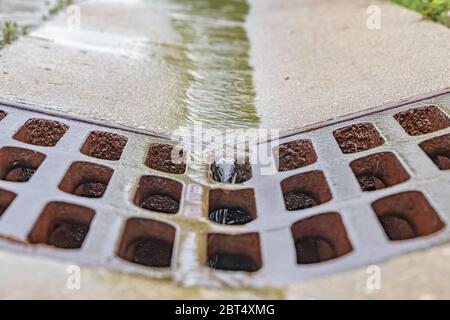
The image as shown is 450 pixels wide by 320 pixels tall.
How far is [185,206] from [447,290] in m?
1.28

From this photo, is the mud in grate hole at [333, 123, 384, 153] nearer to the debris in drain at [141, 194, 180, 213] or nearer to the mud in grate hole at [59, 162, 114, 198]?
the debris in drain at [141, 194, 180, 213]

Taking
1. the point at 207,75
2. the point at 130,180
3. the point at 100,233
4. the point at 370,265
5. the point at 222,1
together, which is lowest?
the point at 370,265

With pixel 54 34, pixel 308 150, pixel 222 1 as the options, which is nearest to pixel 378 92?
pixel 308 150

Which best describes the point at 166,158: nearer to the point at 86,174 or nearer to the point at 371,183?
the point at 86,174

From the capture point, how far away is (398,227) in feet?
9.13

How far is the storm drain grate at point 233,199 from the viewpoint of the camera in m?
2.18

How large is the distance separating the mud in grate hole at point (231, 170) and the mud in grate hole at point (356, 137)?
632 millimetres

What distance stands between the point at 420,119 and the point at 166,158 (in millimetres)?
1631

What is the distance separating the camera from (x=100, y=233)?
7.50 ft

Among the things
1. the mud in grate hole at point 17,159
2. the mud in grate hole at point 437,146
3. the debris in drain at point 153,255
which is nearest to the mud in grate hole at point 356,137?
the mud in grate hole at point 437,146

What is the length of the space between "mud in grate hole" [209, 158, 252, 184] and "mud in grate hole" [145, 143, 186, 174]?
0.20m

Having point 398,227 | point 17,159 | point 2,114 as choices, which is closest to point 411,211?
point 398,227

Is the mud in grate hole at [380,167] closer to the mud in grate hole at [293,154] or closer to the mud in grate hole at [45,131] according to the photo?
the mud in grate hole at [293,154]

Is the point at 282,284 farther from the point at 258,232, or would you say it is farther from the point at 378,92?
the point at 378,92
